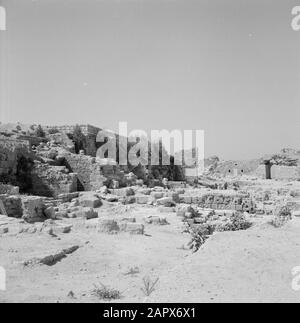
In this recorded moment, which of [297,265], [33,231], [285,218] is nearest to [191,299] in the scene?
[297,265]

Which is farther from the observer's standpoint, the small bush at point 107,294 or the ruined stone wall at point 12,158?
the ruined stone wall at point 12,158

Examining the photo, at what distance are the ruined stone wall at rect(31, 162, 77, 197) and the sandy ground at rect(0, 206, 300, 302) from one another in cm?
661

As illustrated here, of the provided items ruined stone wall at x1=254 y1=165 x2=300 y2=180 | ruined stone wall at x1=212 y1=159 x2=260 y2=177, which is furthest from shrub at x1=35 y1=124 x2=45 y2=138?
ruined stone wall at x1=212 y1=159 x2=260 y2=177

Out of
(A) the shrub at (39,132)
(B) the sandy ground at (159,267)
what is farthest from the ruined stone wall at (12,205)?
(A) the shrub at (39,132)

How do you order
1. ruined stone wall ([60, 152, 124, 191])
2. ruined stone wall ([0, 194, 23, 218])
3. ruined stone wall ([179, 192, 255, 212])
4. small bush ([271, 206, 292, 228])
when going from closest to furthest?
small bush ([271, 206, 292, 228]), ruined stone wall ([0, 194, 23, 218]), ruined stone wall ([179, 192, 255, 212]), ruined stone wall ([60, 152, 124, 191])

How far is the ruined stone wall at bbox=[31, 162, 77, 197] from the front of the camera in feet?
52.2

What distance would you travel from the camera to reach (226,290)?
15.8 feet

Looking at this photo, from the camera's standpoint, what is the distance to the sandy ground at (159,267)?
4909 mm

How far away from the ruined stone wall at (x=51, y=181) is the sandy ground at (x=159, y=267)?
21.7 ft

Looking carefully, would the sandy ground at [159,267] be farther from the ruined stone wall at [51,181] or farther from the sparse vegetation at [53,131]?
the sparse vegetation at [53,131]

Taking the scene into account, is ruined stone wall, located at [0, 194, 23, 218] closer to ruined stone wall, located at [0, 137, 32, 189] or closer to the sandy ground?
the sandy ground

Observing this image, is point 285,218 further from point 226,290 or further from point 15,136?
point 15,136

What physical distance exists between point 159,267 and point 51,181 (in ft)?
32.8

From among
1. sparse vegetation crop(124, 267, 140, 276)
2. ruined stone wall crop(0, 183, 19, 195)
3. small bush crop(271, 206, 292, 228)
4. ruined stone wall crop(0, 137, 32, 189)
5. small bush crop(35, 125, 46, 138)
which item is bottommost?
sparse vegetation crop(124, 267, 140, 276)
